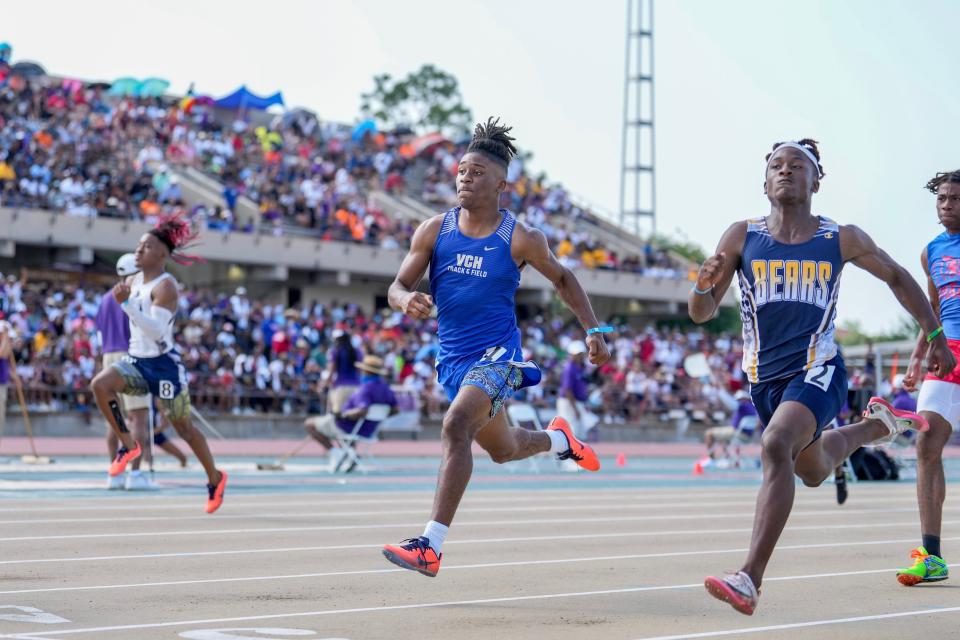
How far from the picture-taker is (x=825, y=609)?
688 cm

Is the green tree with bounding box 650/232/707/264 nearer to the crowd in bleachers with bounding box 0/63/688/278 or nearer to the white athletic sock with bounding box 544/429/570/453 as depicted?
the crowd in bleachers with bounding box 0/63/688/278

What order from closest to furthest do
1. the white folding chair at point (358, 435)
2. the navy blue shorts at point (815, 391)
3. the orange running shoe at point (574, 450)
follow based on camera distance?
the navy blue shorts at point (815, 391) < the orange running shoe at point (574, 450) < the white folding chair at point (358, 435)

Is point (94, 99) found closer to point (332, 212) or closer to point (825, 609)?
point (332, 212)

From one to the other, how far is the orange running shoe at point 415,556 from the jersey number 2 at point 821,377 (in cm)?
195

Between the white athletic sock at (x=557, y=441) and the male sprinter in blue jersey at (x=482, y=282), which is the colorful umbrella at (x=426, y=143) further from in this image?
the male sprinter in blue jersey at (x=482, y=282)

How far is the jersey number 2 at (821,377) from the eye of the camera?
6965mm

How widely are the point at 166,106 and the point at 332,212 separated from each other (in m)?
6.17

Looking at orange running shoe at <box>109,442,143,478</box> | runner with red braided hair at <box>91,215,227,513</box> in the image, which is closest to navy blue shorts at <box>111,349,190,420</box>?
runner with red braided hair at <box>91,215,227,513</box>

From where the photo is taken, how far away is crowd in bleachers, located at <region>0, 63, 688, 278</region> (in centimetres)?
3644

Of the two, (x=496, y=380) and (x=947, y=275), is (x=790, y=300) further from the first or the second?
(x=947, y=275)

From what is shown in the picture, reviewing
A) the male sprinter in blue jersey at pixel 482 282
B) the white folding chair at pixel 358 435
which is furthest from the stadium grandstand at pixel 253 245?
the male sprinter in blue jersey at pixel 482 282

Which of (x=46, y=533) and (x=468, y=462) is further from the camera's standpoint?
(x=46, y=533)

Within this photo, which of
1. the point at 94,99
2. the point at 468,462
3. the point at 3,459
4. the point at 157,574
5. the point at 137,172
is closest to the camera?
the point at 468,462

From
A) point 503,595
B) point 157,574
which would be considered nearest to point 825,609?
point 503,595
